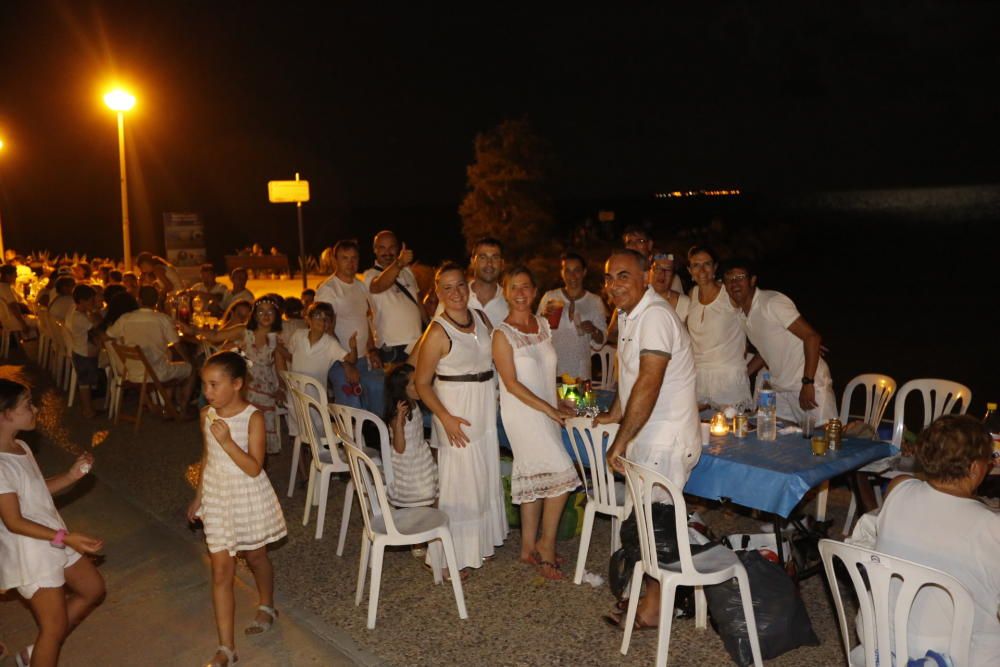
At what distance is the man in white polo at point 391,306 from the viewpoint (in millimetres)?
6516

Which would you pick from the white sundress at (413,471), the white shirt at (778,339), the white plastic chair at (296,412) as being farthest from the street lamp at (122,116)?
the white shirt at (778,339)

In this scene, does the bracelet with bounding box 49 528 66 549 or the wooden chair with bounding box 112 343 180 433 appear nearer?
the bracelet with bounding box 49 528 66 549

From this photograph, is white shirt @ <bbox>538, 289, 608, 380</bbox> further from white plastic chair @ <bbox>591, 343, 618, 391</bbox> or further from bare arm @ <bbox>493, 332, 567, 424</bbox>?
bare arm @ <bbox>493, 332, 567, 424</bbox>

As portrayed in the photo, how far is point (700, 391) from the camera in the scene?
5332mm

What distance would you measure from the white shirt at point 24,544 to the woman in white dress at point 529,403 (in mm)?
2198

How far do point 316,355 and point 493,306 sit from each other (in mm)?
1417

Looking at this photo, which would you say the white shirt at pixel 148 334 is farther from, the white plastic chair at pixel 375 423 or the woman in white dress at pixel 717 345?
the woman in white dress at pixel 717 345

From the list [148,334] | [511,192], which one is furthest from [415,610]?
[511,192]

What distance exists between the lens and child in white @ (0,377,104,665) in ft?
11.0

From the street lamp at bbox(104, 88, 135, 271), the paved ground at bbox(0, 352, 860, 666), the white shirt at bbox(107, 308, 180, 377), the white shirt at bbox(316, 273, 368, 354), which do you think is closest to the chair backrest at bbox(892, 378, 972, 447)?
the paved ground at bbox(0, 352, 860, 666)

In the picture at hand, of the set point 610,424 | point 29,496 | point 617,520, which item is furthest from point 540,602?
point 29,496

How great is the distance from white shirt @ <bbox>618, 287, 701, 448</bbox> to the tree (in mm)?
20357

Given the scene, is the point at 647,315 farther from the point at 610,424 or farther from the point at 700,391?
the point at 700,391

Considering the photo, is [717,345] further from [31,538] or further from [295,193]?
[295,193]
